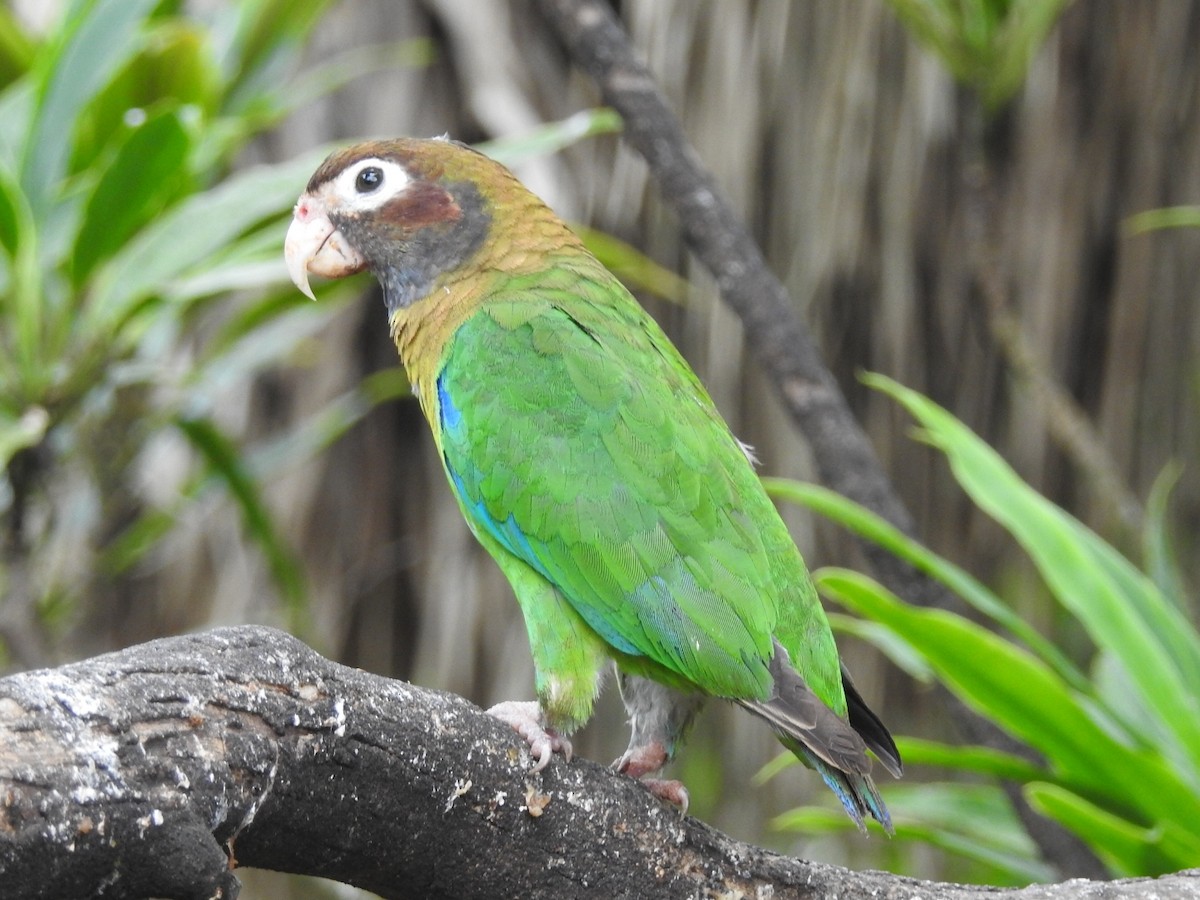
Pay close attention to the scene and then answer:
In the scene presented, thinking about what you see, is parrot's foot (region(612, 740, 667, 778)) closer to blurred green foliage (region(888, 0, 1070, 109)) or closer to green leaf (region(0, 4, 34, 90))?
blurred green foliage (region(888, 0, 1070, 109))

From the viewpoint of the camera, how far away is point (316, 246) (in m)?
2.25

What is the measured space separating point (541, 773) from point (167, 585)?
2840 mm

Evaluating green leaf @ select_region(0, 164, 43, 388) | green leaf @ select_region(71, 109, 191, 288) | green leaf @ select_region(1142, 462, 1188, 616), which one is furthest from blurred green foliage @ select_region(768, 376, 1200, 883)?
green leaf @ select_region(0, 164, 43, 388)

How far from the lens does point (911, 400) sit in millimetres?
2406

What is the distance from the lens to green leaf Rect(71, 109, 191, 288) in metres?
2.65

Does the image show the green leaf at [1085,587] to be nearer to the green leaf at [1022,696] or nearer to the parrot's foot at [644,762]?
the green leaf at [1022,696]

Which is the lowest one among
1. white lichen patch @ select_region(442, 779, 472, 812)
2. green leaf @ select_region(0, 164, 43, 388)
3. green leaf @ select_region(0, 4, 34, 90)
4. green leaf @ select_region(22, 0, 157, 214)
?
white lichen patch @ select_region(442, 779, 472, 812)

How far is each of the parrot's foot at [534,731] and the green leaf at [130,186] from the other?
1496 mm

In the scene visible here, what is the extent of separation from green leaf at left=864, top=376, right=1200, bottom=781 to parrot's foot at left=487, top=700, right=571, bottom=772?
3.15ft

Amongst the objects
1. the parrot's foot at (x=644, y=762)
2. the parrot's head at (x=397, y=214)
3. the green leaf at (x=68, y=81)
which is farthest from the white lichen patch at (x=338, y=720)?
the green leaf at (x=68, y=81)

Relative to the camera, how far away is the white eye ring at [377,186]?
2.21 m

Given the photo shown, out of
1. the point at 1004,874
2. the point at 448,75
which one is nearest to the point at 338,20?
the point at 448,75

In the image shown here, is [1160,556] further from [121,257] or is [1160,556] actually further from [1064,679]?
[121,257]

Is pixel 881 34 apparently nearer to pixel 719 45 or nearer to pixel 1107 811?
pixel 719 45
